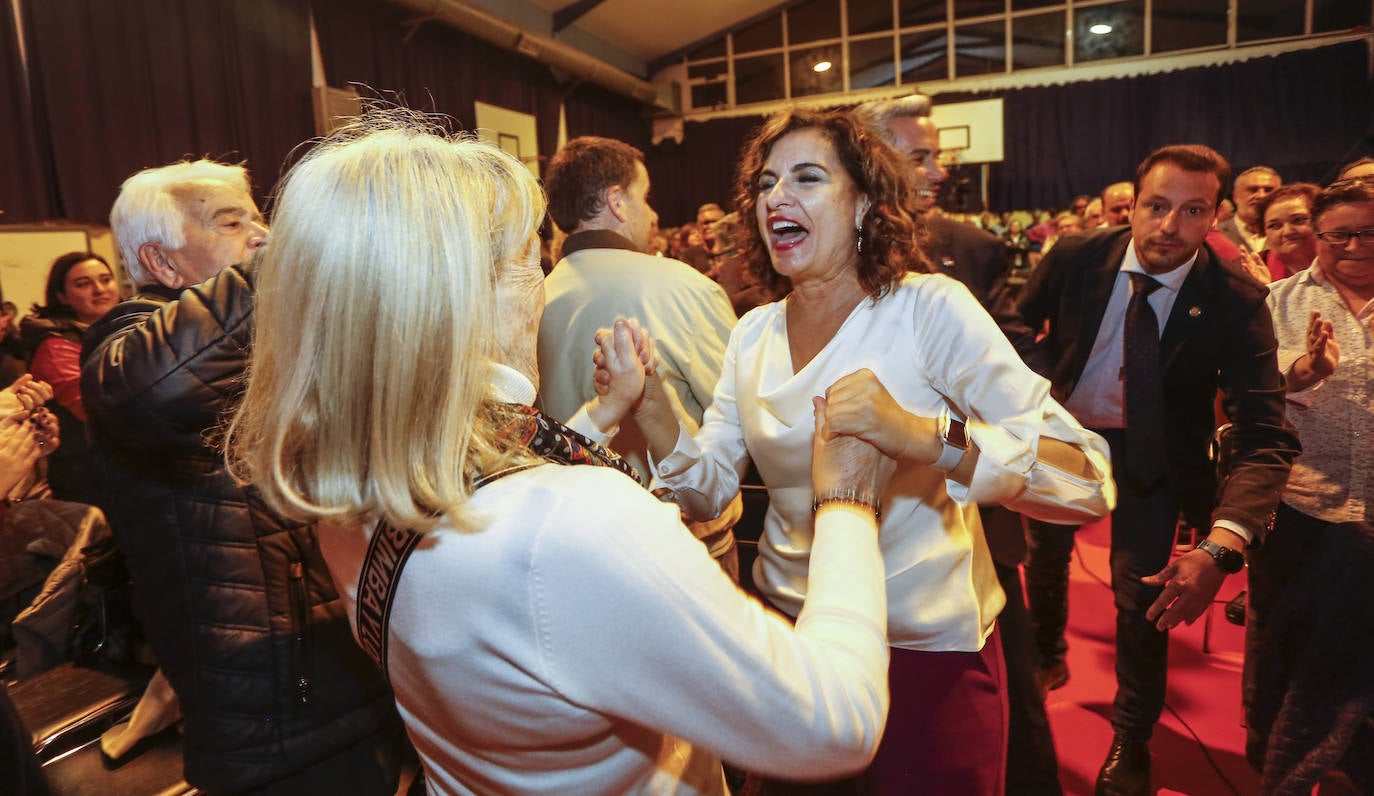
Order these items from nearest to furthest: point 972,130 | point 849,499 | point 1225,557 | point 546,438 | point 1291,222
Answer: point 546,438, point 849,499, point 1225,557, point 1291,222, point 972,130

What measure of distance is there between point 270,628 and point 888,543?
117 centimetres

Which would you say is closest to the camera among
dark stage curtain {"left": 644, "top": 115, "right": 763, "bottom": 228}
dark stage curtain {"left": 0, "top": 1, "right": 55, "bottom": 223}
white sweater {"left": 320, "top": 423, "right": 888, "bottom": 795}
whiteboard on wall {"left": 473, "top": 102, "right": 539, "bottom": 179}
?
white sweater {"left": 320, "top": 423, "right": 888, "bottom": 795}

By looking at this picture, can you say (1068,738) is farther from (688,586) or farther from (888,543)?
(688,586)

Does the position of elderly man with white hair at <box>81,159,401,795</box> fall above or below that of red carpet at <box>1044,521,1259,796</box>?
above

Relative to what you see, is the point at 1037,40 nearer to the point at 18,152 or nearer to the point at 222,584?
the point at 18,152

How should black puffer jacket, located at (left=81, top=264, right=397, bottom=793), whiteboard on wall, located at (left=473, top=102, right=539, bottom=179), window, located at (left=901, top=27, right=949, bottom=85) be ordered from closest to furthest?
black puffer jacket, located at (left=81, top=264, right=397, bottom=793)
whiteboard on wall, located at (left=473, top=102, right=539, bottom=179)
window, located at (left=901, top=27, right=949, bottom=85)

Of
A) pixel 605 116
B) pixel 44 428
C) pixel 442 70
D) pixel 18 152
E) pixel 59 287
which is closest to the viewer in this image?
pixel 44 428

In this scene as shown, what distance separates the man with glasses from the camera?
6.82 ft

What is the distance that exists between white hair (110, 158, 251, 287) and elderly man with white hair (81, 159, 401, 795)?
188 millimetres

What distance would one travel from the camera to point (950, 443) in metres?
1.31

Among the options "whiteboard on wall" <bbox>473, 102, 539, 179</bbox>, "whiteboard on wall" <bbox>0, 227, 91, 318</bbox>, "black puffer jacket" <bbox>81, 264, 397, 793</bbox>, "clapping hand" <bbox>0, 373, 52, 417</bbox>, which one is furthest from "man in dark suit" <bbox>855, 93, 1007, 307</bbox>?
"whiteboard on wall" <bbox>473, 102, 539, 179</bbox>

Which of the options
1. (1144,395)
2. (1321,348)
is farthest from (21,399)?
(1321,348)

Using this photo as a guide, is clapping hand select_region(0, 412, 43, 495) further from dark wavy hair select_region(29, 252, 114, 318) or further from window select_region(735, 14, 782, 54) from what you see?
window select_region(735, 14, 782, 54)

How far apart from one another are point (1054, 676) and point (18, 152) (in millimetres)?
6849
